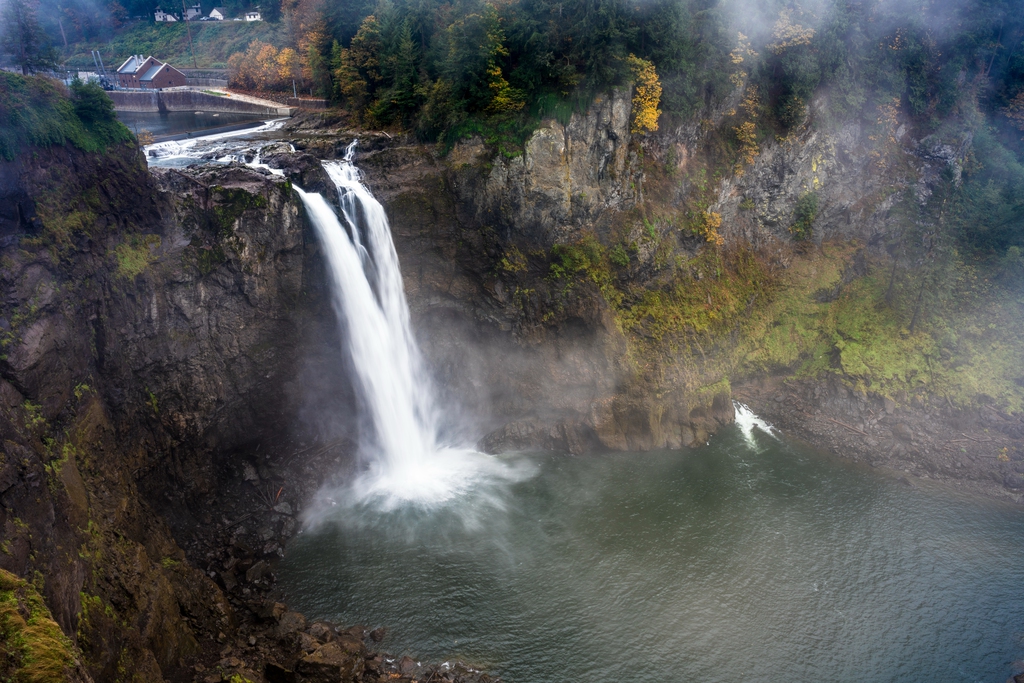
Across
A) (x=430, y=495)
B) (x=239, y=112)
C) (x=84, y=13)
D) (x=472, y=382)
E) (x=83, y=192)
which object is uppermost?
(x=84, y=13)

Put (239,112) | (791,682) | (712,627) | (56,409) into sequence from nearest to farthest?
(56,409), (791,682), (712,627), (239,112)

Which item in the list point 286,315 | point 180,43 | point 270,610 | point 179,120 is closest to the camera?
point 270,610

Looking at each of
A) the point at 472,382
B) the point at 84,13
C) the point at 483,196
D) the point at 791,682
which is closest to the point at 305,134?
the point at 483,196

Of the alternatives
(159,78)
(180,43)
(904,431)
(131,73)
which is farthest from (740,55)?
(180,43)

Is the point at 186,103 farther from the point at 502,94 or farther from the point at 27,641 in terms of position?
the point at 27,641

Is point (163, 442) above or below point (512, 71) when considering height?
below

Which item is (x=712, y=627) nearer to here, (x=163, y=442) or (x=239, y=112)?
(x=163, y=442)

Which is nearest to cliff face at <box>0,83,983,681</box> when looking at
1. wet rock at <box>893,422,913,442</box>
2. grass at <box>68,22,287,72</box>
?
wet rock at <box>893,422,913,442</box>
